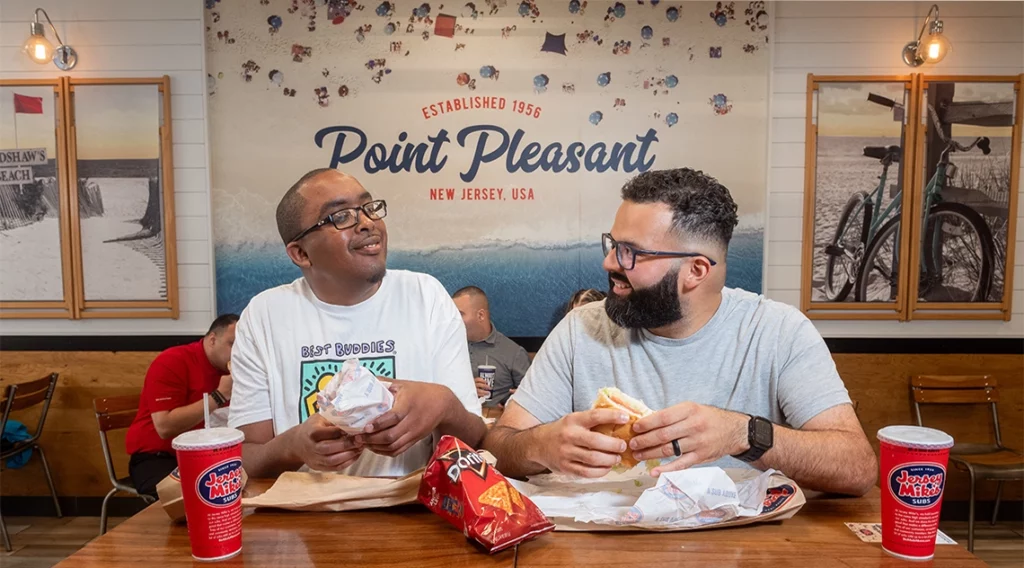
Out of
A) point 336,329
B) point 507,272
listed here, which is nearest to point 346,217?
point 336,329

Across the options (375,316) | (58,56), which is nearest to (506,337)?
(375,316)

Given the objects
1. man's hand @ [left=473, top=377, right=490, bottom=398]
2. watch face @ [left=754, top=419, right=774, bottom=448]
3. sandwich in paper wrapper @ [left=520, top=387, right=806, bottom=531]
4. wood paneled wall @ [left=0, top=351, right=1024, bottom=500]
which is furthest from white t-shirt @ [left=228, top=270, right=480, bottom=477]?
wood paneled wall @ [left=0, top=351, right=1024, bottom=500]

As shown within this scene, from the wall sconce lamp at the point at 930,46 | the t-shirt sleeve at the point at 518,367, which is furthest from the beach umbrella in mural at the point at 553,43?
A: the wall sconce lamp at the point at 930,46

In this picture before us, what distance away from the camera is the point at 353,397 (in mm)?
1282

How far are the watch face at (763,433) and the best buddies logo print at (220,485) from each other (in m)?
0.97

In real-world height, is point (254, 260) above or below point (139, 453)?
above

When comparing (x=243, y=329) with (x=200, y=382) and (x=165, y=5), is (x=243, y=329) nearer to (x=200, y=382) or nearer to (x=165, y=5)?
(x=200, y=382)

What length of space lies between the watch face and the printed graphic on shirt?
3.08ft

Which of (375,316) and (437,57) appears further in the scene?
(437,57)

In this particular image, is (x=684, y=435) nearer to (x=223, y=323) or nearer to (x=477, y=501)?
(x=477, y=501)

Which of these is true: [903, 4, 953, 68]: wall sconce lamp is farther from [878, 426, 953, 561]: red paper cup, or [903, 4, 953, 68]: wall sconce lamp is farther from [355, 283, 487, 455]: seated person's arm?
[878, 426, 953, 561]: red paper cup

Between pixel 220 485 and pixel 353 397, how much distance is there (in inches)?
10.3

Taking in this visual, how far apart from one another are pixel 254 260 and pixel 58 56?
1.67 meters

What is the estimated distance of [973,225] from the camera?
423 centimetres
